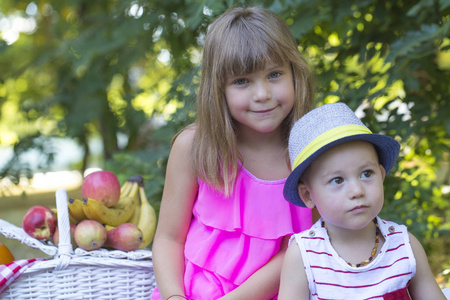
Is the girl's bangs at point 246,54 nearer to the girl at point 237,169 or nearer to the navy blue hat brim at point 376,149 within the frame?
the girl at point 237,169

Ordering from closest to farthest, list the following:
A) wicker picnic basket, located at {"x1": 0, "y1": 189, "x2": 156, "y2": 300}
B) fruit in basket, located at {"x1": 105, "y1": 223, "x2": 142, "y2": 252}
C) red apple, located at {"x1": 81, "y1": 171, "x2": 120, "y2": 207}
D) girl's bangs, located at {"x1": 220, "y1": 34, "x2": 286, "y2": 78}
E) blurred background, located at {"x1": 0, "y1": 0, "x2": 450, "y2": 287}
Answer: girl's bangs, located at {"x1": 220, "y1": 34, "x2": 286, "y2": 78} < wicker picnic basket, located at {"x1": 0, "y1": 189, "x2": 156, "y2": 300} < fruit in basket, located at {"x1": 105, "y1": 223, "x2": 142, "y2": 252} < red apple, located at {"x1": 81, "y1": 171, "x2": 120, "y2": 207} < blurred background, located at {"x1": 0, "y1": 0, "x2": 450, "y2": 287}

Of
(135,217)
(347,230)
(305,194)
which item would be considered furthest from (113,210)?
(347,230)

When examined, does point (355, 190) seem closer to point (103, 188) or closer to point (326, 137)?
point (326, 137)

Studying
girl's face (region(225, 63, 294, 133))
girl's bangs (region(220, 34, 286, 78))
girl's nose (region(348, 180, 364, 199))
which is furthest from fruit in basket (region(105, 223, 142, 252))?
girl's nose (region(348, 180, 364, 199))

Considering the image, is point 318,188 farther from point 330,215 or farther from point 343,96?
point 343,96

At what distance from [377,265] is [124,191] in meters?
1.42

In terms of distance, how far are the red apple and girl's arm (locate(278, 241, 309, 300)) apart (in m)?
1.01

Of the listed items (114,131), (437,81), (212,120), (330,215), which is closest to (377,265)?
(330,215)

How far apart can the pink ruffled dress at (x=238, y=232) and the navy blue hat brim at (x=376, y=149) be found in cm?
28

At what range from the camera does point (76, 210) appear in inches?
92.1

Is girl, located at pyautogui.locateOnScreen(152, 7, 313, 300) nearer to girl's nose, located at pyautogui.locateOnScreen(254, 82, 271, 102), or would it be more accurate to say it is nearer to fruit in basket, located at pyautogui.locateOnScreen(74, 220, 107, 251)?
girl's nose, located at pyautogui.locateOnScreen(254, 82, 271, 102)

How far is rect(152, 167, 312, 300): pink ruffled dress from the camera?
1984 millimetres

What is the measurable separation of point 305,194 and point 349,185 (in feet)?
0.70

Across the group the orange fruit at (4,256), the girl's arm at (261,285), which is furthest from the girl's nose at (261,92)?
the orange fruit at (4,256)
